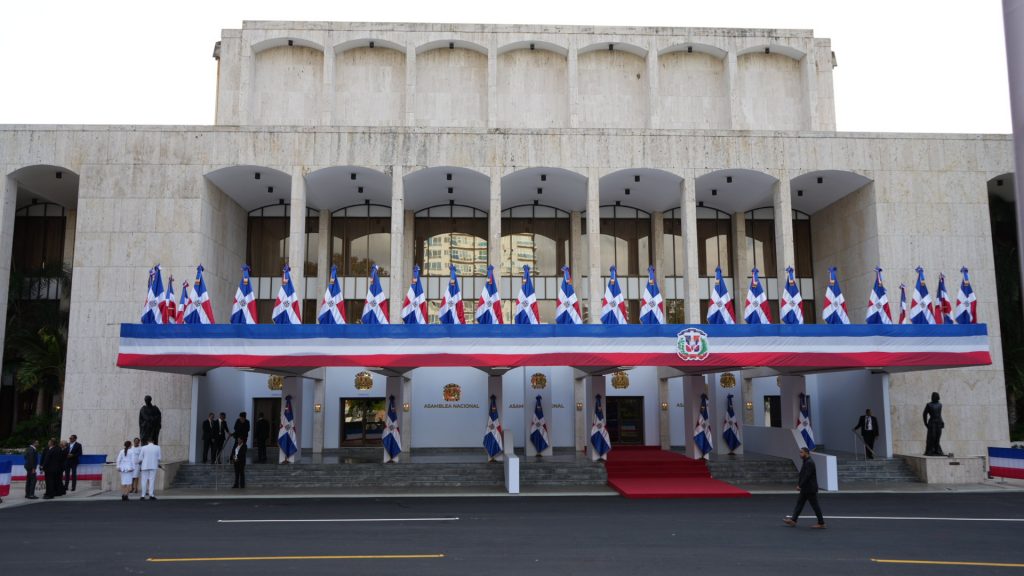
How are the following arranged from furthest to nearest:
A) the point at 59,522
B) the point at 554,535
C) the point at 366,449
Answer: the point at 366,449 < the point at 59,522 < the point at 554,535

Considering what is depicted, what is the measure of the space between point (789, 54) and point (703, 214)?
8.31 metres

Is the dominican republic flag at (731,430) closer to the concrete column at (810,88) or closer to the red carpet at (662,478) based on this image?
the red carpet at (662,478)

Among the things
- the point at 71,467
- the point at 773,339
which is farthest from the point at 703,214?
the point at 71,467

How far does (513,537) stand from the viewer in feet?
47.4

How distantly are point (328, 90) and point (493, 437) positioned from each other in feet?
56.4

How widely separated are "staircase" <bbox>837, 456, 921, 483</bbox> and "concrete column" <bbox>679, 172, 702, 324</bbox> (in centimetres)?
737

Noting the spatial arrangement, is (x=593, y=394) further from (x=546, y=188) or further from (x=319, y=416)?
(x=319, y=416)

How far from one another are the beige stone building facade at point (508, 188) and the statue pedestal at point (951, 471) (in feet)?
5.11

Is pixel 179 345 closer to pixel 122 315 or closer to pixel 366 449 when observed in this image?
pixel 122 315

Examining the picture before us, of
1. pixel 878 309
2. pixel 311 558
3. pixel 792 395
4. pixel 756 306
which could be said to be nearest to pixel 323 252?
pixel 756 306

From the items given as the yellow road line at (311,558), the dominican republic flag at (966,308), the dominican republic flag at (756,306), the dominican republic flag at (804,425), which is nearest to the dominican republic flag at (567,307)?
the dominican republic flag at (756,306)

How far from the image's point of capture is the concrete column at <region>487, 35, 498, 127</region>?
34594 mm

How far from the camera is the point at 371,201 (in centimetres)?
3488

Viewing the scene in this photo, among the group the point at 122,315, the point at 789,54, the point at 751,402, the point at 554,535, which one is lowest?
the point at 554,535
